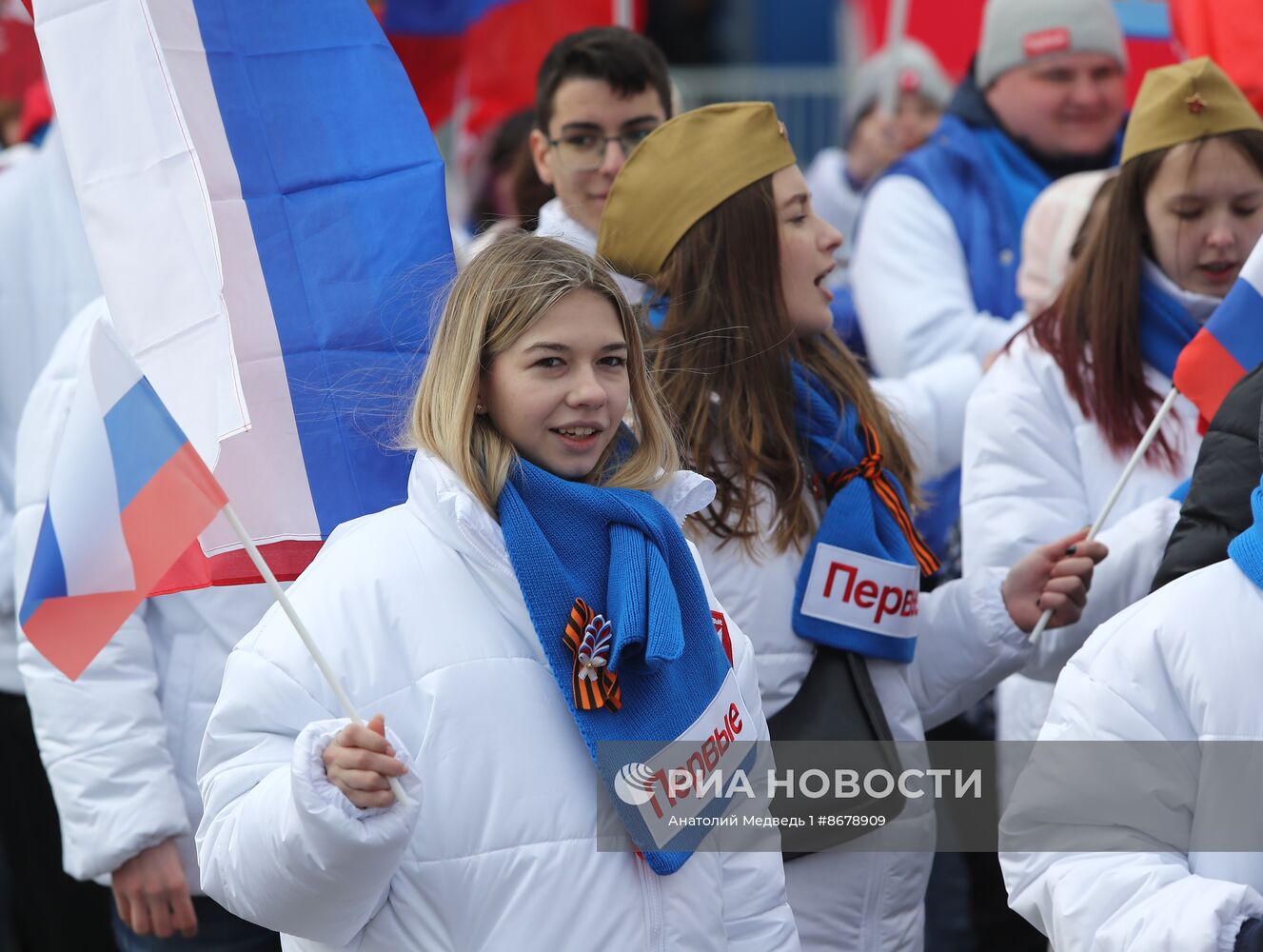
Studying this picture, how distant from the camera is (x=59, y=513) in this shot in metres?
2.48

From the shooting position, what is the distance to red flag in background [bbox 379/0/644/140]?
691 centimetres

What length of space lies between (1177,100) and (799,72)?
8.97 m

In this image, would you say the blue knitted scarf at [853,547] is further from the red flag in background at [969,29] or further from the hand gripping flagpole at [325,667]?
the red flag in background at [969,29]

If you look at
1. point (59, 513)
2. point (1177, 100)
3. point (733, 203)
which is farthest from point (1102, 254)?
point (59, 513)

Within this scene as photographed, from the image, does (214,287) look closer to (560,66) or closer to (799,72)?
(560,66)

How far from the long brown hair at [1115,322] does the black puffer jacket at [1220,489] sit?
2.45 ft

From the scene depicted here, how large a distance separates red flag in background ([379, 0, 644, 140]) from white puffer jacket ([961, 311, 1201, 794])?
342 centimetres

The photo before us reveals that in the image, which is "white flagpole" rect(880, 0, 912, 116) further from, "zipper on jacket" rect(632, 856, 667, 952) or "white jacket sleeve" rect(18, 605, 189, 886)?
"zipper on jacket" rect(632, 856, 667, 952)

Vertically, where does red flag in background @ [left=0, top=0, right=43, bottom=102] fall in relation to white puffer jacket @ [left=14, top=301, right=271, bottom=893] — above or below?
above

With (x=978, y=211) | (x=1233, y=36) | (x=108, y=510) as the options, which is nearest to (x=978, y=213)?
(x=978, y=211)

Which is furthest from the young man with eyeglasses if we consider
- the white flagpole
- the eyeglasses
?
the white flagpole

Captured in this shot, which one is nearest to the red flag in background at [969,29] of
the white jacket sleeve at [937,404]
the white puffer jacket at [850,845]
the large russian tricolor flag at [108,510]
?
the white jacket sleeve at [937,404]

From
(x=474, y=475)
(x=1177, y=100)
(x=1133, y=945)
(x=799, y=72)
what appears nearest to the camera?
(x=1133, y=945)

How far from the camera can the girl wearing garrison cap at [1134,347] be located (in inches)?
148
